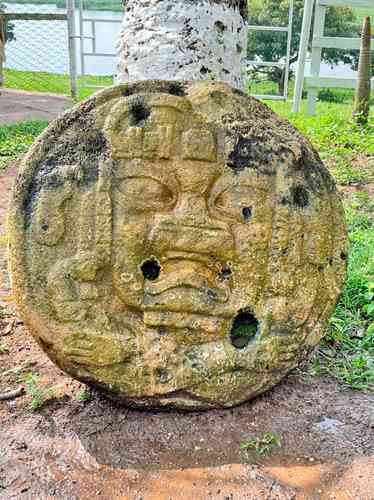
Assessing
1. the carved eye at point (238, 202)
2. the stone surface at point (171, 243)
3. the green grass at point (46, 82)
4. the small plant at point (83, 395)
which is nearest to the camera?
the stone surface at point (171, 243)

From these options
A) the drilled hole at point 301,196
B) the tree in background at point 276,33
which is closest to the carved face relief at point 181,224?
the drilled hole at point 301,196

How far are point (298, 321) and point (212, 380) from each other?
1.40 ft

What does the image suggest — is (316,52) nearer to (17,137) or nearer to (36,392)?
(17,137)

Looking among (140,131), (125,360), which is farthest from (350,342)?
(140,131)

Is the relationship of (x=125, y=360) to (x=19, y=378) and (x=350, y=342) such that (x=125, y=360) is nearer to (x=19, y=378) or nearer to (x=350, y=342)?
(x=19, y=378)

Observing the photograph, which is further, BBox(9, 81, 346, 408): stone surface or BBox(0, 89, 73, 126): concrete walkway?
BBox(0, 89, 73, 126): concrete walkway

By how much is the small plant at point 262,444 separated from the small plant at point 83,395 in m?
0.68

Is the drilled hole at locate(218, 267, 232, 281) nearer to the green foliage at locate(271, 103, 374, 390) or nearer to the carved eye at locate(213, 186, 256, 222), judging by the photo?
the carved eye at locate(213, 186, 256, 222)

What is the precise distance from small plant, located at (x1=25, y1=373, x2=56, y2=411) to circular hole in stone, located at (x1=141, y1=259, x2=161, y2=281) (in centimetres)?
67

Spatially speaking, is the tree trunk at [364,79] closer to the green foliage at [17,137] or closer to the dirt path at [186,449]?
the green foliage at [17,137]

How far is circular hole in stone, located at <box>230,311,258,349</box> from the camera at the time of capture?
252cm

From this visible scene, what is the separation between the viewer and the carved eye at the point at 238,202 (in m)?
2.46

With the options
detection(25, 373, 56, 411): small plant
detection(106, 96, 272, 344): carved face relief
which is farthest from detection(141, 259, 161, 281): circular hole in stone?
detection(25, 373, 56, 411): small plant

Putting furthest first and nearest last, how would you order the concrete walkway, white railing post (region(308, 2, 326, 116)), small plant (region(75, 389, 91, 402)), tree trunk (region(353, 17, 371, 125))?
the concrete walkway, white railing post (region(308, 2, 326, 116)), tree trunk (region(353, 17, 371, 125)), small plant (region(75, 389, 91, 402))
